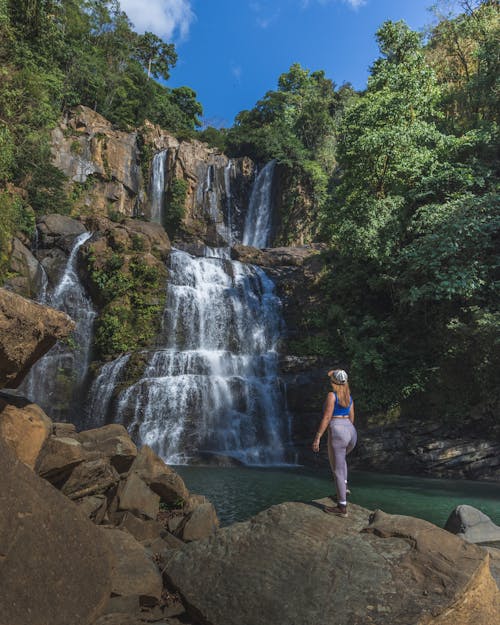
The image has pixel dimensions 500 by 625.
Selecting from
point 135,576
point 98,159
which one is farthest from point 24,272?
point 135,576

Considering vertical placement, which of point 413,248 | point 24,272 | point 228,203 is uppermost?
point 228,203

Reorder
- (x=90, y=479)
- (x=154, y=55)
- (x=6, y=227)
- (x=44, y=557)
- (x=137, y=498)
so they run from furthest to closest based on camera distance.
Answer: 1. (x=154, y=55)
2. (x=6, y=227)
3. (x=137, y=498)
4. (x=90, y=479)
5. (x=44, y=557)

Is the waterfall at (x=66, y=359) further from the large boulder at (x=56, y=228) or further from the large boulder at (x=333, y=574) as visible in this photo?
the large boulder at (x=333, y=574)

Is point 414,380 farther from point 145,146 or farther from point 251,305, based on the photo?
point 145,146

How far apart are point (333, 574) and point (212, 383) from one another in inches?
579

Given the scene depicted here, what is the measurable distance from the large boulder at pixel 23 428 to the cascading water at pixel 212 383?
476 inches

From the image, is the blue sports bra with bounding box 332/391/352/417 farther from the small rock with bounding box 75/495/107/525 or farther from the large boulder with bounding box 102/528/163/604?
the small rock with bounding box 75/495/107/525

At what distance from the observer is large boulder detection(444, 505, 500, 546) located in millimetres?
6633

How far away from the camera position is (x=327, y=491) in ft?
38.0

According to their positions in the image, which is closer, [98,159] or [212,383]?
[212,383]

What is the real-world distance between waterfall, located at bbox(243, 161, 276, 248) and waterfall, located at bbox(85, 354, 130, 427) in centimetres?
2017

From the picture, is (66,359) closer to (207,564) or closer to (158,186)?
(207,564)

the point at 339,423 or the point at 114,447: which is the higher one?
the point at 339,423

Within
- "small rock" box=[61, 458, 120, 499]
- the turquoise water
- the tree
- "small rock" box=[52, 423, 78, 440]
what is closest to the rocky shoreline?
"small rock" box=[61, 458, 120, 499]
